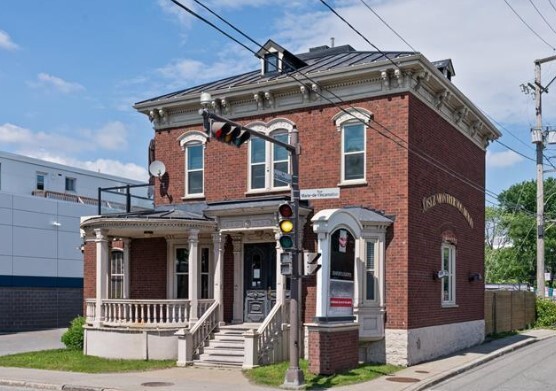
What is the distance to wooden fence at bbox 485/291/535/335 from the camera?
27641mm

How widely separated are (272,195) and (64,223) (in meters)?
18.4

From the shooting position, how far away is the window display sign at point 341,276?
1688 centimetres

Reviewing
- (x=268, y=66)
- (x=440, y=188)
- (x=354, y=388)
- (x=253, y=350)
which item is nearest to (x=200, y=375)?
(x=253, y=350)

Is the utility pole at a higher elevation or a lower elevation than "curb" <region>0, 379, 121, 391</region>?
higher

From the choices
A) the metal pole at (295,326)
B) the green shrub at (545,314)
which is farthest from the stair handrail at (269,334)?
the green shrub at (545,314)

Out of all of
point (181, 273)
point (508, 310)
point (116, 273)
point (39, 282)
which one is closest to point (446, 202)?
point (181, 273)

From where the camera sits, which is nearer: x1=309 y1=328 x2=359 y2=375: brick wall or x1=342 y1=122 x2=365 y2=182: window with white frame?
x1=309 y1=328 x2=359 y2=375: brick wall

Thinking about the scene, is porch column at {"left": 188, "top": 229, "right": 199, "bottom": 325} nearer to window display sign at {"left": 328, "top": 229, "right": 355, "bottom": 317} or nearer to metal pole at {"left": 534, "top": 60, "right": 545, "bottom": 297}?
window display sign at {"left": 328, "top": 229, "right": 355, "bottom": 317}

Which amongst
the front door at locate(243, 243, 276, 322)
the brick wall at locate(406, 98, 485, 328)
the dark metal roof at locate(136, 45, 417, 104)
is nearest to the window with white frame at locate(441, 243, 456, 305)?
the brick wall at locate(406, 98, 485, 328)

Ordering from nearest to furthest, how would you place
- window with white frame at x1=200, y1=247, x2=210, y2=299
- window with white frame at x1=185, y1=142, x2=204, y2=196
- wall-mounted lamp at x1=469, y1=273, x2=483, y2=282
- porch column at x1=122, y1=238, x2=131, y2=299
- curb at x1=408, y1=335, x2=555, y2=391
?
curb at x1=408, y1=335, x2=555, y2=391
window with white frame at x1=200, y1=247, x2=210, y2=299
window with white frame at x1=185, y1=142, x2=204, y2=196
porch column at x1=122, y1=238, x2=131, y2=299
wall-mounted lamp at x1=469, y1=273, x2=483, y2=282

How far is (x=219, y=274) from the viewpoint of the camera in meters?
20.4

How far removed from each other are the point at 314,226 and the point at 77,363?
7658mm

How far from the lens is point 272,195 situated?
68.6ft

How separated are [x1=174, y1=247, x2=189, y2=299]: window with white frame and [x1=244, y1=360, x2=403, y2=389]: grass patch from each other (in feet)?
17.8
